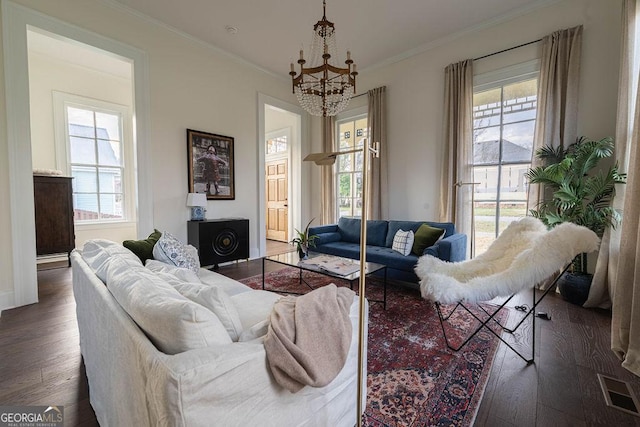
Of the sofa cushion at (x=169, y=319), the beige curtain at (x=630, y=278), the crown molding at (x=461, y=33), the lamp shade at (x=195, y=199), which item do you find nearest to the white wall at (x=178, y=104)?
the lamp shade at (x=195, y=199)

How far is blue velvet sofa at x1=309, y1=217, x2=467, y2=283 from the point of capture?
123 inches

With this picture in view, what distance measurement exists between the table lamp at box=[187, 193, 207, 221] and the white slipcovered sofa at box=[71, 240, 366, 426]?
2.72 metres

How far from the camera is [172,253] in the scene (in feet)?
7.27

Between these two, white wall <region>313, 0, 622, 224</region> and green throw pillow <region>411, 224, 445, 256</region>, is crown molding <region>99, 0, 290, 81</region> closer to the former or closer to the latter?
white wall <region>313, 0, 622, 224</region>

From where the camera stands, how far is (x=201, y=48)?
4.20 meters

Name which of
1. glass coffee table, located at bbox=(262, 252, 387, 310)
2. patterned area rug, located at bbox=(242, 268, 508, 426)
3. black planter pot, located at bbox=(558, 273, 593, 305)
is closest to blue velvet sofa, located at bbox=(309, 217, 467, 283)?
glass coffee table, located at bbox=(262, 252, 387, 310)

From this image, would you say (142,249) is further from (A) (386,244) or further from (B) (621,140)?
(B) (621,140)

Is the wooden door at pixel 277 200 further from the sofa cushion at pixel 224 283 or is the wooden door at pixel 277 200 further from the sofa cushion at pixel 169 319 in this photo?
the sofa cushion at pixel 169 319

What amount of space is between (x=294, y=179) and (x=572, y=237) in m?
5.02

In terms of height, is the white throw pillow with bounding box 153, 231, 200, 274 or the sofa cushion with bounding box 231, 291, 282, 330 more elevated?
the white throw pillow with bounding box 153, 231, 200, 274

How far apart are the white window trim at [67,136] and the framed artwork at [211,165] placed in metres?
1.42

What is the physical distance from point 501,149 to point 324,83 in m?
2.58

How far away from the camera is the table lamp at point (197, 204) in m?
4.04

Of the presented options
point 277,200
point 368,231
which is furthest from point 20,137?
point 277,200
